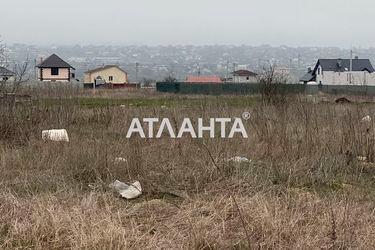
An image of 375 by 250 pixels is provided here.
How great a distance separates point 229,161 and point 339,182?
1408mm

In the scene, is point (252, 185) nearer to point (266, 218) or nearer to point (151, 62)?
point (266, 218)

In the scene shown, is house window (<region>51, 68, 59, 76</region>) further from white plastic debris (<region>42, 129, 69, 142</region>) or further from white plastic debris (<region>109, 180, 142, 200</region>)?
white plastic debris (<region>109, 180, 142, 200</region>)

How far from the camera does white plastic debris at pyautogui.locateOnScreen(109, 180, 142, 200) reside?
495 cm

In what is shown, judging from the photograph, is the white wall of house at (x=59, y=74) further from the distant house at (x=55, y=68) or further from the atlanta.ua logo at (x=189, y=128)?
the atlanta.ua logo at (x=189, y=128)

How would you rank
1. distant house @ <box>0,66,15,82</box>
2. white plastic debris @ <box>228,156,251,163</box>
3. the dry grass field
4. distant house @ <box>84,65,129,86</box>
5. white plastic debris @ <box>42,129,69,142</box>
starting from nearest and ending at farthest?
1. the dry grass field
2. white plastic debris @ <box>228,156,251,163</box>
3. white plastic debris @ <box>42,129,69,142</box>
4. distant house @ <box>0,66,15,82</box>
5. distant house @ <box>84,65,129,86</box>

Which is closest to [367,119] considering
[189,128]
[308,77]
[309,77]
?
[189,128]

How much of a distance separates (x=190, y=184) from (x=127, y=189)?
765 millimetres

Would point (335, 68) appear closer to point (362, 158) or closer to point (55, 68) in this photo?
point (55, 68)

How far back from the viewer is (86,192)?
16.0ft

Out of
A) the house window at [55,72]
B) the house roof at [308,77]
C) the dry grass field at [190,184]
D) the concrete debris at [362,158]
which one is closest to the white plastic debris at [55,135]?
the dry grass field at [190,184]

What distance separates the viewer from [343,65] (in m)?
59.0

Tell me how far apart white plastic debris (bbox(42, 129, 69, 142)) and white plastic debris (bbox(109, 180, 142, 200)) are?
106 inches

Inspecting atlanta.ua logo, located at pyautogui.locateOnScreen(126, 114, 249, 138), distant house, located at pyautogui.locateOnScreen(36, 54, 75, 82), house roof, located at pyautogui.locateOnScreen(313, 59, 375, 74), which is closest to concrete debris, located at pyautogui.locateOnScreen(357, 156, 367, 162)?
atlanta.ua logo, located at pyautogui.locateOnScreen(126, 114, 249, 138)

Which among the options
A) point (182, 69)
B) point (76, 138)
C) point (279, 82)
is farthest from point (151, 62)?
point (76, 138)
